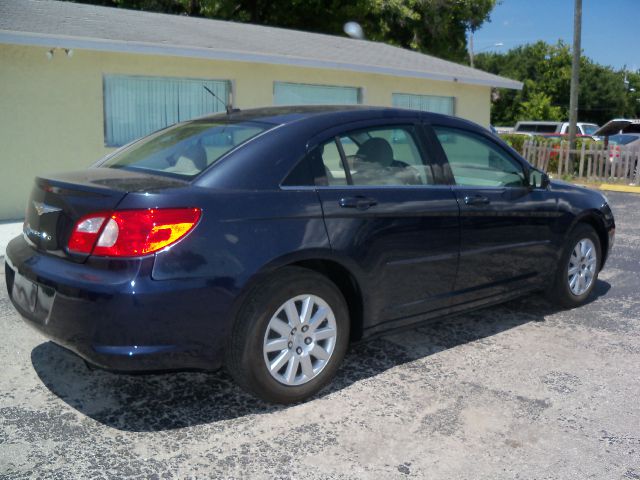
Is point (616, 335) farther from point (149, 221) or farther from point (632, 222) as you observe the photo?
point (632, 222)

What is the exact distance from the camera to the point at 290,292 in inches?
143

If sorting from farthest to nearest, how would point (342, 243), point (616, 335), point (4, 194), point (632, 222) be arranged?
1. point (632, 222)
2. point (4, 194)
3. point (616, 335)
4. point (342, 243)

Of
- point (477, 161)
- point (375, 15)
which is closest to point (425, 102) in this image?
point (375, 15)

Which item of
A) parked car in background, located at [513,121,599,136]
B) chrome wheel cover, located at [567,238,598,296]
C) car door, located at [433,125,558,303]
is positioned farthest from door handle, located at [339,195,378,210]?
parked car in background, located at [513,121,599,136]

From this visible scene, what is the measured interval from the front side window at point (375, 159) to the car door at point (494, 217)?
9.5 inches

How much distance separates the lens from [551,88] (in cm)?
5456

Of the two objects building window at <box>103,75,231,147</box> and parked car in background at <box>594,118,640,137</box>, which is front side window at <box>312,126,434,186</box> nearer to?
building window at <box>103,75,231,147</box>

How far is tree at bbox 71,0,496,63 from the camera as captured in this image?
77.9 ft

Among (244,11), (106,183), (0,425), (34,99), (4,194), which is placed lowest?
(0,425)

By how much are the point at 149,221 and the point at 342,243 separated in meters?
1.10

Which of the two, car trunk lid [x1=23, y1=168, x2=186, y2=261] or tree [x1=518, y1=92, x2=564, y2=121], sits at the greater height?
tree [x1=518, y1=92, x2=564, y2=121]

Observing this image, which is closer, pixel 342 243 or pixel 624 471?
pixel 624 471

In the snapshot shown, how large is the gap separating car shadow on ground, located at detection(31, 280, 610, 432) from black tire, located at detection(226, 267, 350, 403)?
0.52 ft

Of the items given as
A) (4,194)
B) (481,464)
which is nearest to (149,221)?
(481,464)
